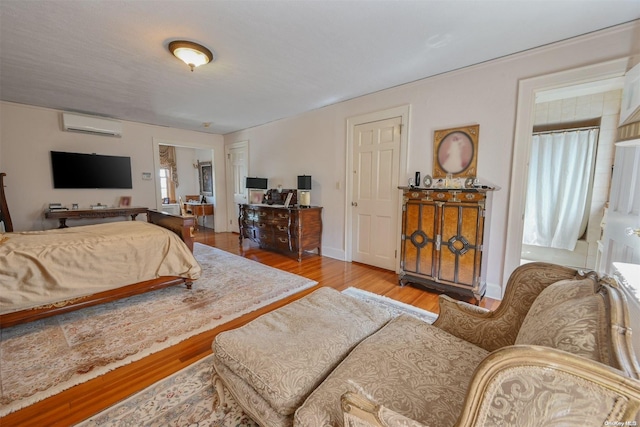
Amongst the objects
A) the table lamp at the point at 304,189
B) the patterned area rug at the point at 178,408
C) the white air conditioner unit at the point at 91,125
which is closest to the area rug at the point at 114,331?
the patterned area rug at the point at 178,408

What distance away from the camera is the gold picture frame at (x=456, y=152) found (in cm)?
276

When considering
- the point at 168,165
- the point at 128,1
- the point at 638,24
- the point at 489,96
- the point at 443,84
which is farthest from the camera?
the point at 168,165

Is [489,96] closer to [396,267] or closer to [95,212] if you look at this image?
[396,267]

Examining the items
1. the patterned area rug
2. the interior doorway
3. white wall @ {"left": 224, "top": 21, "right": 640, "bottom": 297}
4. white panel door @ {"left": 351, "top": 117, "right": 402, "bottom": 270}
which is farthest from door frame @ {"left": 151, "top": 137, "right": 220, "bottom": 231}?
the interior doorway

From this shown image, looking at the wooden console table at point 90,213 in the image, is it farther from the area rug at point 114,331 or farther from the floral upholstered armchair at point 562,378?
the floral upholstered armchair at point 562,378

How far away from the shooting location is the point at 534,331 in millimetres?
808

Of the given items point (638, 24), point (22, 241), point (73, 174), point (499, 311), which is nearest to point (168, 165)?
point (73, 174)

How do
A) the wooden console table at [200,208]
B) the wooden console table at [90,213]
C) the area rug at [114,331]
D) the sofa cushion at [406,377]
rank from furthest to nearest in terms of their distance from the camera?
the wooden console table at [200,208], the wooden console table at [90,213], the area rug at [114,331], the sofa cushion at [406,377]

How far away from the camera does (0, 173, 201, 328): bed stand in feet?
6.44

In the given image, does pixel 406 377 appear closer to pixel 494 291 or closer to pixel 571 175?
pixel 494 291

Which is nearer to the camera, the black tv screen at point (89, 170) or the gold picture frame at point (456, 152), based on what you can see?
the gold picture frame at point (456, 152)

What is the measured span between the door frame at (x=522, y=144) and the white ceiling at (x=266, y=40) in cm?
33

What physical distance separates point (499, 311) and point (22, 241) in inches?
146

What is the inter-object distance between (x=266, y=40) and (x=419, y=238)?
2494 mm
